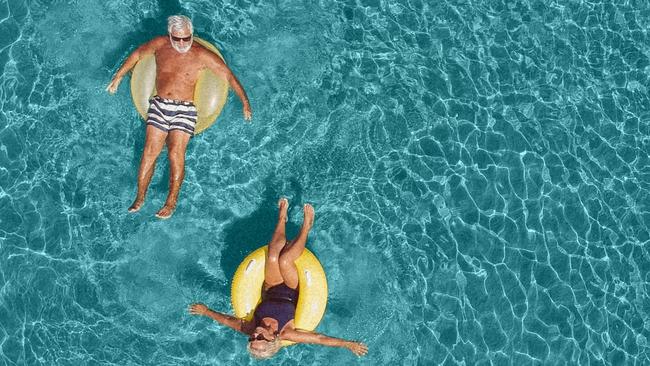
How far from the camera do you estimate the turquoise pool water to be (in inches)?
332

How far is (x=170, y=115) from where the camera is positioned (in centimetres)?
807

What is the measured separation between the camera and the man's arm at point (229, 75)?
8.15 meters

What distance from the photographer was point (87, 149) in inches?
345

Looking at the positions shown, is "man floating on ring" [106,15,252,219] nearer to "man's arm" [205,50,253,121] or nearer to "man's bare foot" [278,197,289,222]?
"man's arm" [205,50,253,121]

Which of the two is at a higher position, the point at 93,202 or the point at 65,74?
the point at 65,74

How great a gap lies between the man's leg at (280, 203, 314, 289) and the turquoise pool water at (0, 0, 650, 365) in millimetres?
817

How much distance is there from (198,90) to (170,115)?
1.34 ft

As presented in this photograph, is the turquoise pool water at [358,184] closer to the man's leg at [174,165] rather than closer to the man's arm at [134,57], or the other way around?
the man's leg at [174,165]

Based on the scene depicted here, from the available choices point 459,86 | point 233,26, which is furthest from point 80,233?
point 459,86

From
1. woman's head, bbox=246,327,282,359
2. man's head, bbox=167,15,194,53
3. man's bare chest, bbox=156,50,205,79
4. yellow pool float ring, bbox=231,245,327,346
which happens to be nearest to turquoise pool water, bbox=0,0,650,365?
yellow pool float ring, bbox=231,245,327,346

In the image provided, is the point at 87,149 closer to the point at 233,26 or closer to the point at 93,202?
the point at 93,202

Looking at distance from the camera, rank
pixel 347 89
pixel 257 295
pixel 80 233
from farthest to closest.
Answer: pixel 347 89 < pixel 80 233 < pixel 257 295

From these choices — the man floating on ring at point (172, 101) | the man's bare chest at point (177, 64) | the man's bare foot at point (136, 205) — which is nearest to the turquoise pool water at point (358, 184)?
the man's bare foot at point (136, 205)

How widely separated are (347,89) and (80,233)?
3.13 metres
